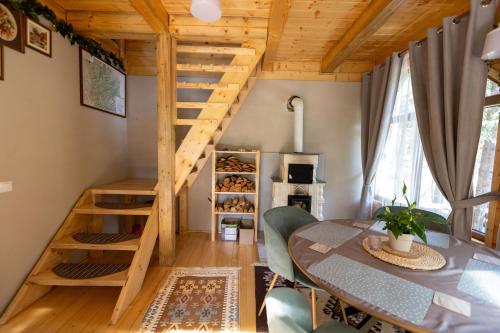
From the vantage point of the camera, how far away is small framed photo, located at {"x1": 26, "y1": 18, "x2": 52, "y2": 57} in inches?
73.3

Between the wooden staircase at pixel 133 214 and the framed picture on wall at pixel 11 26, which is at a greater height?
the framed picture on wall at pixel 11 26

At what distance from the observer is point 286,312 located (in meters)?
0.83

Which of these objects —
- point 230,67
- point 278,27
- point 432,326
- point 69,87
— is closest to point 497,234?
point 432,326

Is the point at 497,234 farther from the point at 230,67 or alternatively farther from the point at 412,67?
the point at 230,67

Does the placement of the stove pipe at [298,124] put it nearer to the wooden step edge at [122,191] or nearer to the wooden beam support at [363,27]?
the wooden beam support at [363,27]

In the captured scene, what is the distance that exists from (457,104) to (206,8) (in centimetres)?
210

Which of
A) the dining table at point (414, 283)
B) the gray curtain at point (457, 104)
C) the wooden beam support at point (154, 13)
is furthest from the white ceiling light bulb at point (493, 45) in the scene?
the wooden beam support at point (154, 13)

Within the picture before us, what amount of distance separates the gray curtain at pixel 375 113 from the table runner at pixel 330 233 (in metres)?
1.67

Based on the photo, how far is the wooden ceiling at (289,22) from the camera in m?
2.00

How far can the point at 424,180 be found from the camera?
8.00 ft

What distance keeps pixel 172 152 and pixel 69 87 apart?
1193 millimetres

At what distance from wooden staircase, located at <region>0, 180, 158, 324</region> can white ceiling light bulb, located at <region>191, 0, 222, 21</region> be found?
1.84 metres

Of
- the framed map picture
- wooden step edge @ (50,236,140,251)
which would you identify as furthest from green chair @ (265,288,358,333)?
the framed map picture

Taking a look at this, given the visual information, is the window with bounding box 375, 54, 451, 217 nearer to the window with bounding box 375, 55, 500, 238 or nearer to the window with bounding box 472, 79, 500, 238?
the window with bounding box 375, 55, 500, 238
